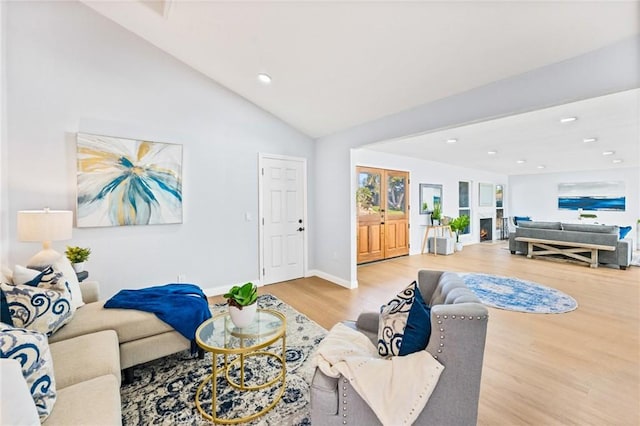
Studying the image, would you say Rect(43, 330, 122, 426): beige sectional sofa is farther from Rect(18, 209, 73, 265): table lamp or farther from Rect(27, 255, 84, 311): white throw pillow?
Rect(18, 209, 73, 265): table lamp

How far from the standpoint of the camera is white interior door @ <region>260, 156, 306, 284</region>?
14.6 ft

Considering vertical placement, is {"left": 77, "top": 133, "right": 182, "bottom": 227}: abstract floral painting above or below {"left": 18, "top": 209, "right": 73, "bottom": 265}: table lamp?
above

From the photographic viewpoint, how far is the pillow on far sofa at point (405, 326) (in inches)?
53.6

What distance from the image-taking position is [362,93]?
329 cm

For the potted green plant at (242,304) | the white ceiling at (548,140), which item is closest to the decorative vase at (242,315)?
the potted green plant at (242,304)

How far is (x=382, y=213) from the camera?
20.7ft

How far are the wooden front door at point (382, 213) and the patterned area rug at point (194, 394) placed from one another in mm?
3698

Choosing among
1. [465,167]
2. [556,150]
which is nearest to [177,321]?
[556,150]

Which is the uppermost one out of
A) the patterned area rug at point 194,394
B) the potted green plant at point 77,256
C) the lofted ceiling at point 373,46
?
the lofted ceiling at point 373,46

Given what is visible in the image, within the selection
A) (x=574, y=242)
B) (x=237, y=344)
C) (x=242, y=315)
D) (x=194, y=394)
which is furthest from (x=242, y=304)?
(x=574, y=242)

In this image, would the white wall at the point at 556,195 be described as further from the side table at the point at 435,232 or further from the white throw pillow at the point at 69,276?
the white throw pillow at the point at 69,276

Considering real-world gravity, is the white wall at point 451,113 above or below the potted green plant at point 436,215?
above

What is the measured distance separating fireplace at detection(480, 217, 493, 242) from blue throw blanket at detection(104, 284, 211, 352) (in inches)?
368

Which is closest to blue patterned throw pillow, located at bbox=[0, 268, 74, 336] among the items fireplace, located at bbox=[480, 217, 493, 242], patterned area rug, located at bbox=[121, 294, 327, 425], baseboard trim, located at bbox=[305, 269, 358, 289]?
patterned area rug, located at bbox=[121, 294, 327, 425]
